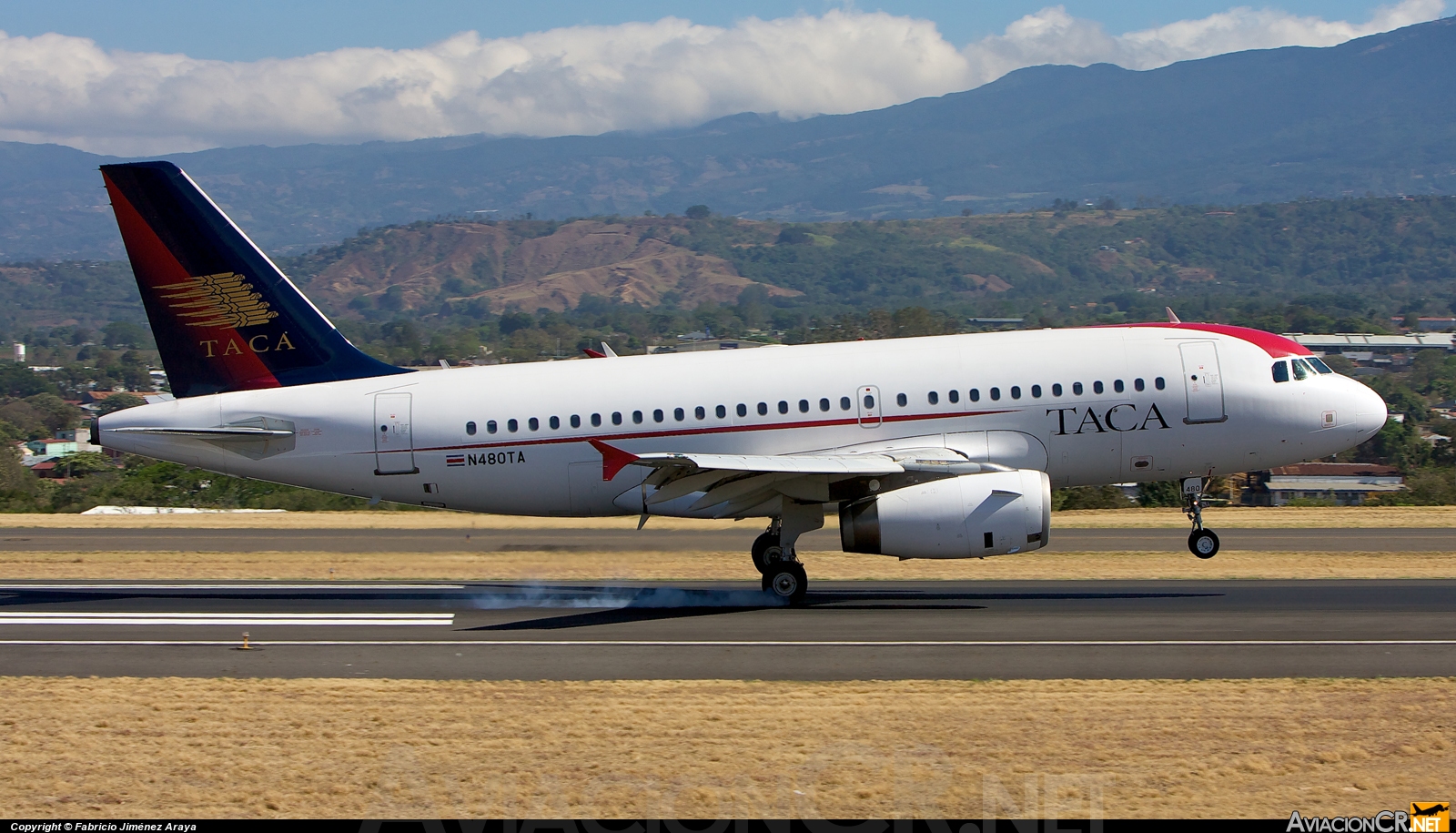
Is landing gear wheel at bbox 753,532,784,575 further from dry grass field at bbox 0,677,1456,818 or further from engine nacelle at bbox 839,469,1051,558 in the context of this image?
dry grass field at bbox 0,677,1456,818

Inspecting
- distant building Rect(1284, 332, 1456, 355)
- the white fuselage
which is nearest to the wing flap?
the white fuselage

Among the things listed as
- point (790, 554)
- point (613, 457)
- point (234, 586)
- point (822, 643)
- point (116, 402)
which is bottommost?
point (822, 643)

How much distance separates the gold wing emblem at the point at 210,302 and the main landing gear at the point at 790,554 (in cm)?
1058

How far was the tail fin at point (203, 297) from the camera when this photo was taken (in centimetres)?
2448

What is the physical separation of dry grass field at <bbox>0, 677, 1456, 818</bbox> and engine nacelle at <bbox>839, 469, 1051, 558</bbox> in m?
4.66

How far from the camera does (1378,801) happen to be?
471 inches

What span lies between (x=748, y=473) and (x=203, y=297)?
11245 millimetres

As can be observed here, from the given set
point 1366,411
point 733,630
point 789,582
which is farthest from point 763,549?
point 1366,411

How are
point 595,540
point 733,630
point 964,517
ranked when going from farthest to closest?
point 595,540
point 964,517
point 733,630

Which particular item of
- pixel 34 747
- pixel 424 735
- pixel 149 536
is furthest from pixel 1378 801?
pixel 149 536

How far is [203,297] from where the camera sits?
971 inches

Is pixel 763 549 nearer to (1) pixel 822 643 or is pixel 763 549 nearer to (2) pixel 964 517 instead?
(2) pixel 964 517

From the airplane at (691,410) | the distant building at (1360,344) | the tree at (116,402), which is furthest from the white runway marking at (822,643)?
the distant building at (1360,344)

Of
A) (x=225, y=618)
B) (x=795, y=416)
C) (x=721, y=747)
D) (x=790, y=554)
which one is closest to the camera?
(x=721, y=747)
